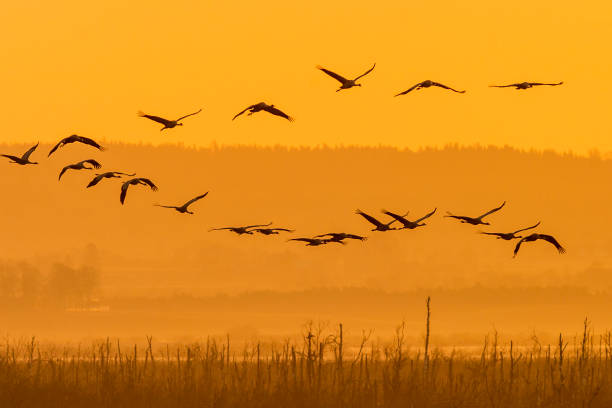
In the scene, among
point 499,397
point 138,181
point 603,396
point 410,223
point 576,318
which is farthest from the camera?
point 576,318

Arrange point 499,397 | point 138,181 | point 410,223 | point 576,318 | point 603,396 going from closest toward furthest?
point 410,223, point 138,181, point 499,397, point 603,396, point 576,318

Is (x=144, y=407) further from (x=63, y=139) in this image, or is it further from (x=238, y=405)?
A: (x=63, y=139)

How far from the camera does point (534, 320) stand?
156750mm

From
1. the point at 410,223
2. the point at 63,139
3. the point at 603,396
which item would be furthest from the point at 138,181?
the point at 603,396

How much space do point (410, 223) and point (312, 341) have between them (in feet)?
39.4

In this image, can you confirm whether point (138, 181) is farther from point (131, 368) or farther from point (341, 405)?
point (131, 368)

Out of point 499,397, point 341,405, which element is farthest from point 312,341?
point 499,397

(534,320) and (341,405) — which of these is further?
(534,320)

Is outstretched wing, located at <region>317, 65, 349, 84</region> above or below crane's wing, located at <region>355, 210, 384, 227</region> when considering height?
above

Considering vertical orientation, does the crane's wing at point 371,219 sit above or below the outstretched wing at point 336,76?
below

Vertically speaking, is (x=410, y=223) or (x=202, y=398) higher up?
(x=410, y=223)

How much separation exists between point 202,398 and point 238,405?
1144 mm

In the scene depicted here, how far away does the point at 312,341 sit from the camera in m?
33.0

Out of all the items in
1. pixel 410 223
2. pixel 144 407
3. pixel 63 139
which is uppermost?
pixel 63 139
